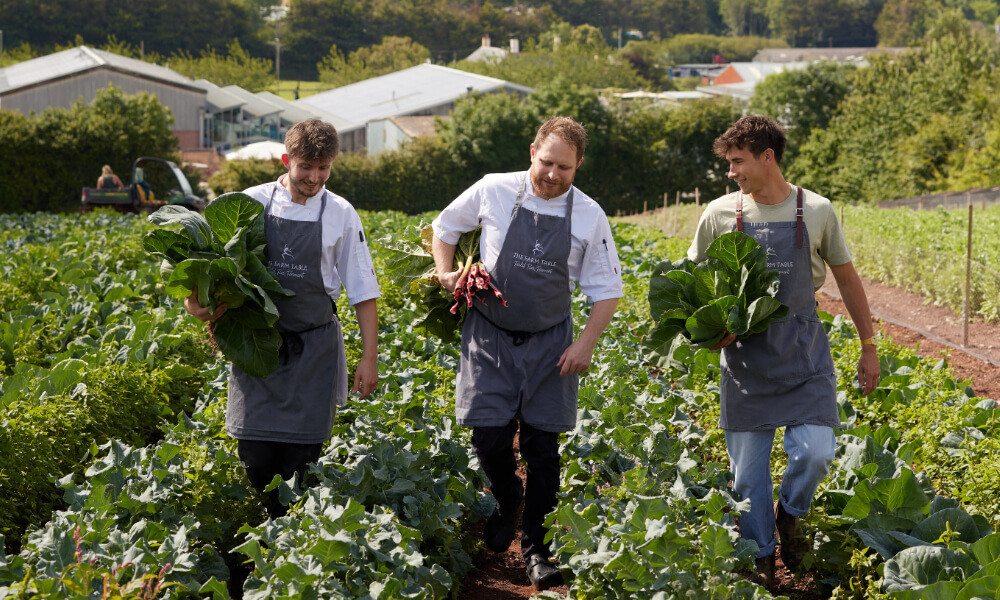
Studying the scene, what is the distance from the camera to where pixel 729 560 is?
9.57 ft

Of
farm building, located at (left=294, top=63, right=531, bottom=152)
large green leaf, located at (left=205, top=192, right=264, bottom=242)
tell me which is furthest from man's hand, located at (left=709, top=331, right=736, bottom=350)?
farm building, located at (left=294, top=63, right=531, bottom=152)

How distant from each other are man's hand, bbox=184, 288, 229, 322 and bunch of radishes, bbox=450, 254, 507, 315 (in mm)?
881

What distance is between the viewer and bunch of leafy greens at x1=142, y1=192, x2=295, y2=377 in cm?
348

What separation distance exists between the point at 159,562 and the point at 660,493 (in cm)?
177

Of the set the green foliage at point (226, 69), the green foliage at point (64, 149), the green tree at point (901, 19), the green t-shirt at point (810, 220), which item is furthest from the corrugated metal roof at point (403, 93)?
the green tree at point (901, 19)

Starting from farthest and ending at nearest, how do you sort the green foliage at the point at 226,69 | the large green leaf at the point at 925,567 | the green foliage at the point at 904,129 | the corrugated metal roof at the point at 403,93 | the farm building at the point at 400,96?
1. the green foliage at the point at 226,69
2. the corrugated metal roof at the point at 403,93
3. the farm building at the point at 400,96
4. the green foliage at the point at 904,129
5. the large green leaf at the point at 925,567

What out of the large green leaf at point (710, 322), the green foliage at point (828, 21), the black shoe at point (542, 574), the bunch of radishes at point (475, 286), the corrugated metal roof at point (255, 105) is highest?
the green foliage at point (828, 21)

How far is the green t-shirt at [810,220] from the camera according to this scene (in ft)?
11.7

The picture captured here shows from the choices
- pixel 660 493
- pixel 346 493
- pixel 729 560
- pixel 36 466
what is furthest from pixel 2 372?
pixel 729 560

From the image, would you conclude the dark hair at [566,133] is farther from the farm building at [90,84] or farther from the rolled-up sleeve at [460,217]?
the farm building at [90,84]

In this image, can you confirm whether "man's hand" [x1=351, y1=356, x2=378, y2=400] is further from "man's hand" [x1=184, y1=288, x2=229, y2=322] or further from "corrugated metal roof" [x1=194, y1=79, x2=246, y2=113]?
"corrugated metal roof" [x1=194, y1=79, x2=246, y2=113]

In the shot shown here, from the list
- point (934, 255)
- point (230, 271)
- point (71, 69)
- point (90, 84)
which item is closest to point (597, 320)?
point (230, 271)

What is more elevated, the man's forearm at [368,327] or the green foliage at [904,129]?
the green foliage at [904,129]

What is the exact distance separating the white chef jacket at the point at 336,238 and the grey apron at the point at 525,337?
1.57 ft
